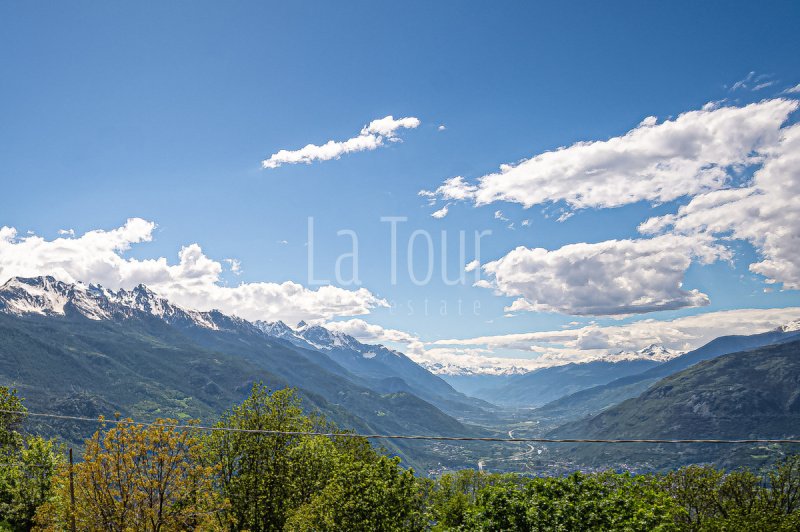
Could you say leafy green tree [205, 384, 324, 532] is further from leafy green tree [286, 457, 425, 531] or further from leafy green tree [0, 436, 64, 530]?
leafy green tree [0, 436, 64, 530]

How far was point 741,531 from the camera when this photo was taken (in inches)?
2453

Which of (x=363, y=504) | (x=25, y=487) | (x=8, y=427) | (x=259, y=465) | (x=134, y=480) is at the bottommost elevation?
(x=25, y=487)

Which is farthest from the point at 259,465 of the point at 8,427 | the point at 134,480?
the point at 8,427

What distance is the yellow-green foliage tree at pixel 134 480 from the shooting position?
37.9 meters

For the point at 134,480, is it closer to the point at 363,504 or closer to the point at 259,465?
the point at 363,504

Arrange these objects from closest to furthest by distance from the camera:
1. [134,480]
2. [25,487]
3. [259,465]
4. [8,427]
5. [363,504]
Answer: [134,480] → [363,504] → [259,465] → [25,487] → [8,427]

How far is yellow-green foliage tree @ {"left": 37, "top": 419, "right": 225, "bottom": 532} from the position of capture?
37.9 m

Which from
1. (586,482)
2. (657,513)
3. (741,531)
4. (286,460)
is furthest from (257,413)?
(741,531)

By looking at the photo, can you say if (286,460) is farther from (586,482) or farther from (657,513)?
(657,513)

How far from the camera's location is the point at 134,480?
125 ft

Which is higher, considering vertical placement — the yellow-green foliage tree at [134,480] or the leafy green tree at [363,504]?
the yellow-green foliage tree at [134,480]

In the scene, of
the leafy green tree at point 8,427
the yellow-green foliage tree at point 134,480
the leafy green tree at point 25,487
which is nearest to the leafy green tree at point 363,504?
the yellow-green foliage tree at point 134,480

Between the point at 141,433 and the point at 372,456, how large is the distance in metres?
42.3

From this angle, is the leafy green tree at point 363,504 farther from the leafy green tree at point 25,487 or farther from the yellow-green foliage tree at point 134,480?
the leafy green tree at point 25,487
